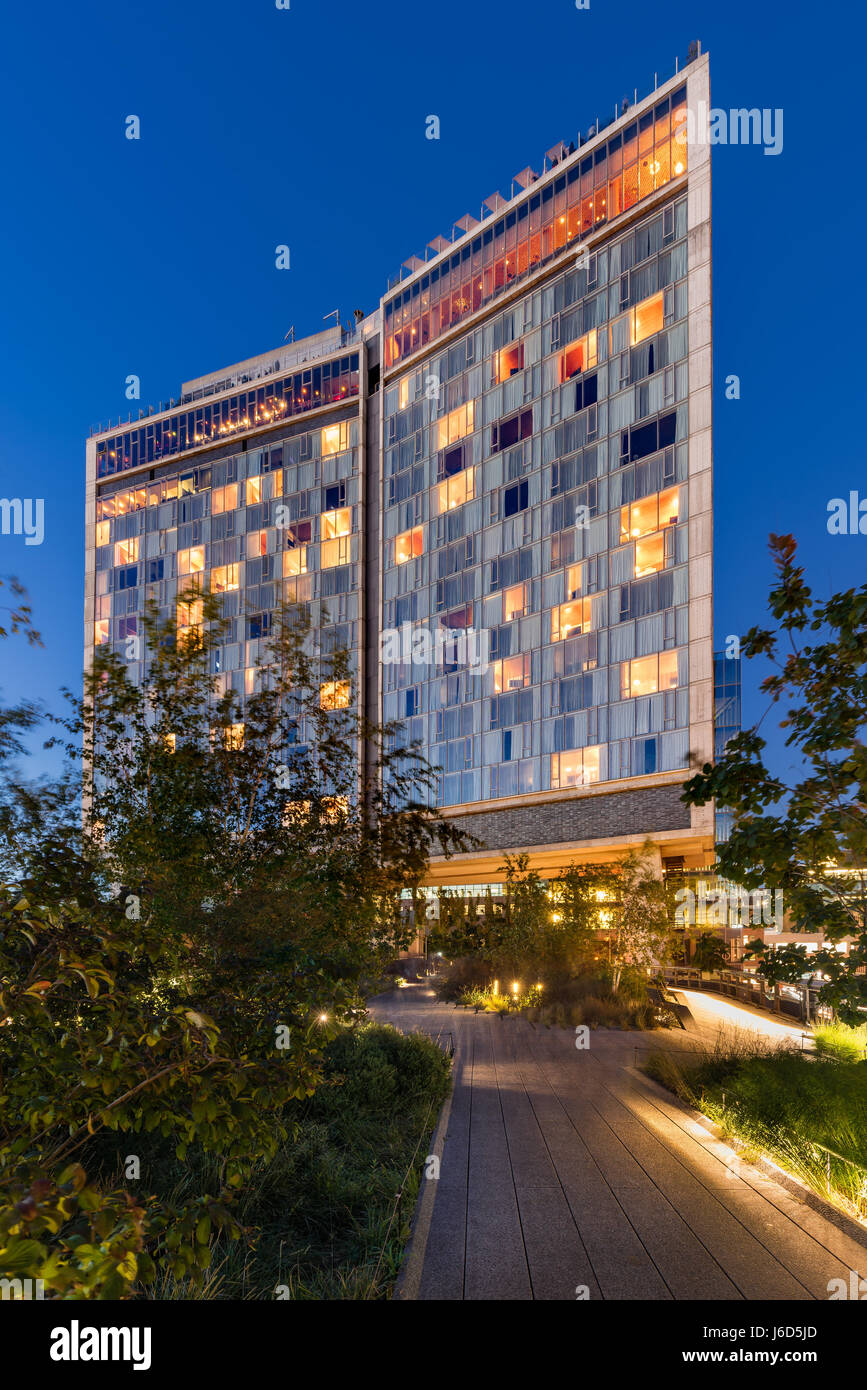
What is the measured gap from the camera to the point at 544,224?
48531mm

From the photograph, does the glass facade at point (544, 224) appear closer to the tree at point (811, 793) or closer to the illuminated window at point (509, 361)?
the illuminated window at point (509, 361)

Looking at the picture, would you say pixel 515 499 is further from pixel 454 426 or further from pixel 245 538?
pixel 245 538

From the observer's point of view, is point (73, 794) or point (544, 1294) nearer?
point (544, 1294)

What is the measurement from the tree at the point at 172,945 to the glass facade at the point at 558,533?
30127mm

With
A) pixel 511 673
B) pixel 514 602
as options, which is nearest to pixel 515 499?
pixel 514 602

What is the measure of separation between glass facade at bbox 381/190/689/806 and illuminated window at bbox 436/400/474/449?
13 cm

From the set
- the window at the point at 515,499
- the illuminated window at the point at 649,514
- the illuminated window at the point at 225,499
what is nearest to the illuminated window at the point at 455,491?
the window at the point at 515,499

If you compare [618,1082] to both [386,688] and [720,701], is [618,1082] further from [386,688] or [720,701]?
[720,701]

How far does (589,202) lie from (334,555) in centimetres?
2711

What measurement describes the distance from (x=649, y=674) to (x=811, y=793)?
1415 inches

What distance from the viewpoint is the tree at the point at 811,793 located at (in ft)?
19.2

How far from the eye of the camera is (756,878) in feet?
19.7
